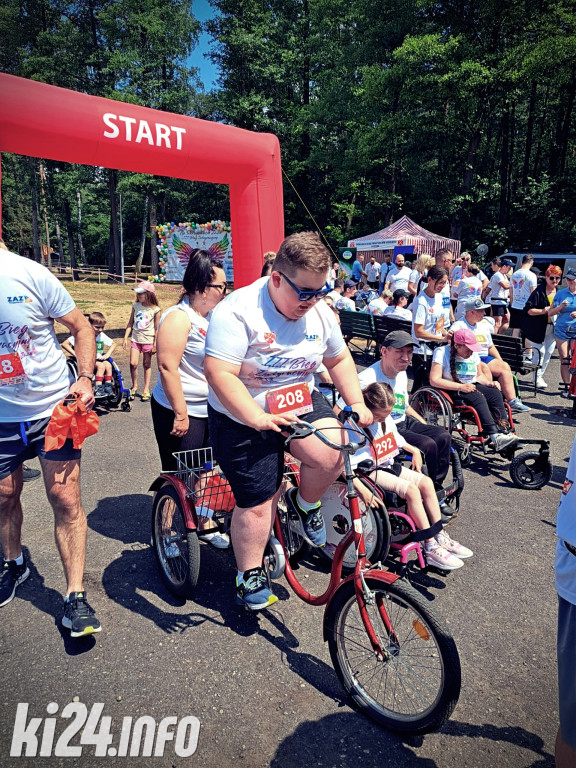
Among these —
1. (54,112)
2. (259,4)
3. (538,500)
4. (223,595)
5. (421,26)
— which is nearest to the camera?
(223,595)

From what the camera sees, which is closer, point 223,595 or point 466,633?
point 466,633

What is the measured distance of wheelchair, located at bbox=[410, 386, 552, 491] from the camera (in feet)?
15.3

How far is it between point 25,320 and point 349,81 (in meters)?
31.5

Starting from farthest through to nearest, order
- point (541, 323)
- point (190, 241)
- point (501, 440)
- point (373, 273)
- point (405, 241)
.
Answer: point (190, 241)
point (405, 241)
point (373, 273)
point (541, 323)
point (501, 440)

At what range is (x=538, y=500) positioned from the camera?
449 centimetres

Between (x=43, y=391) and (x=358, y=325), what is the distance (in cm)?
779

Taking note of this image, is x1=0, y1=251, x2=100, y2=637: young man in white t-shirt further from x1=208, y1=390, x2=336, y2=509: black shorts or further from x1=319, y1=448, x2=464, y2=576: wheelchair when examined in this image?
x1=319, y1=448, x2=464, y2=576: wheelchair

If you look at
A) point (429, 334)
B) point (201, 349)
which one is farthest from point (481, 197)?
point (201, 349)

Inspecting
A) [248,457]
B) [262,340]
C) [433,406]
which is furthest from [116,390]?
[262,340]

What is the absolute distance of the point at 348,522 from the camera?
123 inches

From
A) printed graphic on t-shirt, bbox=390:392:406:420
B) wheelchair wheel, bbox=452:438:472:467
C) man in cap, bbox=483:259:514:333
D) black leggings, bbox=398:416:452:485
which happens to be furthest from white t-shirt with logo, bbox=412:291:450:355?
man in cap, bbox=483:259:514:333

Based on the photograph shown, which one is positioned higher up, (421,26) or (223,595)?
(421,26)

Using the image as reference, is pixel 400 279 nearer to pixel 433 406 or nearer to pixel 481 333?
pixel 481 333

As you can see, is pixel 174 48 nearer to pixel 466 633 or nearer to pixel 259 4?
pixel 259 4
